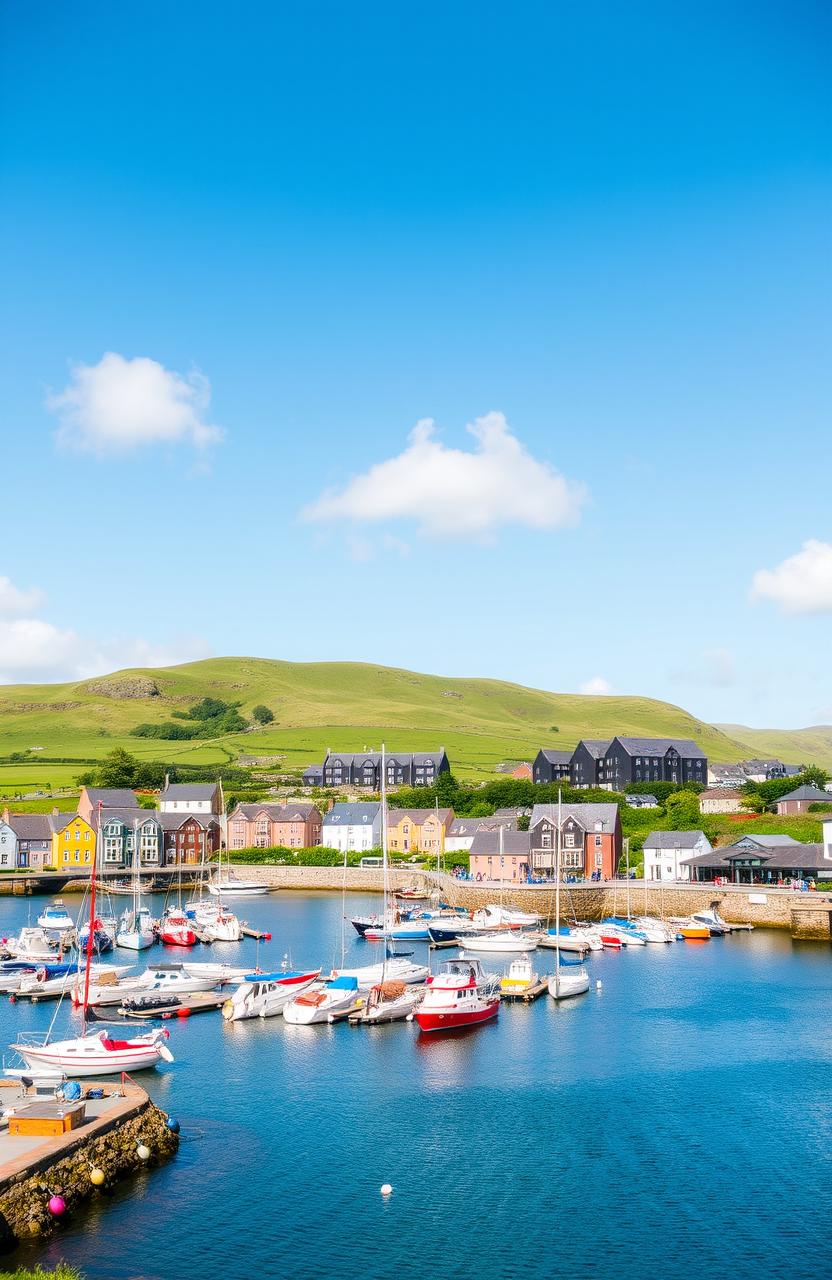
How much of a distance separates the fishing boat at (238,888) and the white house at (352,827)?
2126cm

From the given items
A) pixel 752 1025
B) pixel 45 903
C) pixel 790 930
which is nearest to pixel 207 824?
pixel 45 903

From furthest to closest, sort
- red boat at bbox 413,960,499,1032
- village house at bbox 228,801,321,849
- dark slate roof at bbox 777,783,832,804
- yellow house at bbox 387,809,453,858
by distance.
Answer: village house at bbox 228,801,321,849 < yellow house at bbox 387,809,453,858 < dark slate roof at bbox 777,783,832,804 < red boat at bbox 413,960,499,1032

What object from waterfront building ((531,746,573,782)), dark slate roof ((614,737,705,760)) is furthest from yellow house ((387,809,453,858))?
dark slate roof ((614,737,705,760))

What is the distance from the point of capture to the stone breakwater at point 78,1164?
2714 cm

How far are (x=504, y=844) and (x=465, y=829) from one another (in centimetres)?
1817

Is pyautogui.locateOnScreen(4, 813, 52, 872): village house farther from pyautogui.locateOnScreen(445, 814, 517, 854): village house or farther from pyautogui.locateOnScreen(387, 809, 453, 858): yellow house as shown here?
pyautogui.locateOnScreen(445, 814, 517, 854): village house

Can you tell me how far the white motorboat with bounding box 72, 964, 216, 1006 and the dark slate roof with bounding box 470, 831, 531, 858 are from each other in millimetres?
58552

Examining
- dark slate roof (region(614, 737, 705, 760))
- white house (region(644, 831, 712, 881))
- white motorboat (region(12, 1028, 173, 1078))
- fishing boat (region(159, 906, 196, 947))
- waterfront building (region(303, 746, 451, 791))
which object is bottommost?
fishing boat (region(159, 906, 196, 947))

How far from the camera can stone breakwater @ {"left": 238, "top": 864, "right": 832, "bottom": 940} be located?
84.6 meters

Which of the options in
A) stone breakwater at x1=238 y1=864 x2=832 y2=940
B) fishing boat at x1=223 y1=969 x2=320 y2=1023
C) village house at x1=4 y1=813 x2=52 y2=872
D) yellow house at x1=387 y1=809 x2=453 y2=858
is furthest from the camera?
yellow house at x1=387 y1=809 x2=453 y2=858

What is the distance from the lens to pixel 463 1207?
98.8 feet

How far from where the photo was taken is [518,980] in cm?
6166

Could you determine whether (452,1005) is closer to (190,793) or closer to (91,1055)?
(91,1055)

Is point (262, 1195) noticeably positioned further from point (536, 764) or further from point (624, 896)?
point (536, 764)
